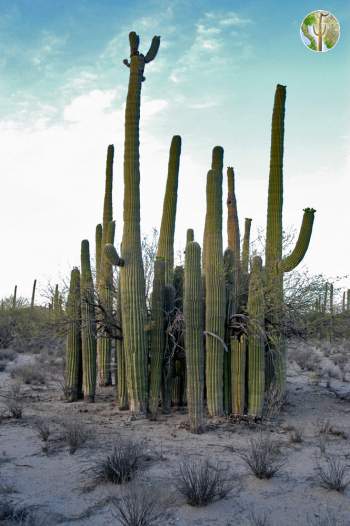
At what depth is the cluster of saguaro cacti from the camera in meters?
11.1

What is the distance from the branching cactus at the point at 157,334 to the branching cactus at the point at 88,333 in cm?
194

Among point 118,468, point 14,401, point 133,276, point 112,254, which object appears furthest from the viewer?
point 14,401

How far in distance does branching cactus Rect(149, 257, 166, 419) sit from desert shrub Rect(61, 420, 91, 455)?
2.33m

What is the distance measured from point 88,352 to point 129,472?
6131 mm

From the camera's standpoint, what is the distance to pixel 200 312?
10.7 m

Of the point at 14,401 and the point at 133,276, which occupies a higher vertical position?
the point at 133,276

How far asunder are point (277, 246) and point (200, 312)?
2.81 m

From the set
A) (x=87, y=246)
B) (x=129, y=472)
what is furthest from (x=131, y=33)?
(x=129, y=472)

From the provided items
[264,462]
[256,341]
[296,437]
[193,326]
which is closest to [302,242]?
[256,341]

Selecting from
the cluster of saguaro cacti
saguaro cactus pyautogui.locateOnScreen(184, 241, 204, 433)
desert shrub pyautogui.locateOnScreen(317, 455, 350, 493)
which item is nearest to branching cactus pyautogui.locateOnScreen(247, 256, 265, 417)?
the cluster of saguaro cacti

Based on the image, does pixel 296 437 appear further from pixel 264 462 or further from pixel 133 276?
pixel 133 276

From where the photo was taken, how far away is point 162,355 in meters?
11.7

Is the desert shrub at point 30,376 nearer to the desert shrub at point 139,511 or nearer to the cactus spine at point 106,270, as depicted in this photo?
the cactus spine at point 106,270

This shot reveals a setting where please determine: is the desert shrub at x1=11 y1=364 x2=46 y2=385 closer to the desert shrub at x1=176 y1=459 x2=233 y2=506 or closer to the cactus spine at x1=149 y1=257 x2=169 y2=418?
the cactus spine at x1=149 y1=257 x2=169 y2=418
